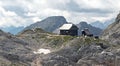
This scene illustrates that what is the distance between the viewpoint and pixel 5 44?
159750 mm

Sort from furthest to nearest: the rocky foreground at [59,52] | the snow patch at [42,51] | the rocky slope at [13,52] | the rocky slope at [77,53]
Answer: the snow patch at [42,51]
the rocky slope at [77,53]
the rocky foreground at [59,52]
the rocky slope at [13,52]

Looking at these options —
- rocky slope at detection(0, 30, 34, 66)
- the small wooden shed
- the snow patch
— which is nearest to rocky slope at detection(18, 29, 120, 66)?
the snow patch

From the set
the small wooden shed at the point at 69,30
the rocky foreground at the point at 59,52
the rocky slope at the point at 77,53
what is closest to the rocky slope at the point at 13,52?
the rocky foreground at the point at 59,52

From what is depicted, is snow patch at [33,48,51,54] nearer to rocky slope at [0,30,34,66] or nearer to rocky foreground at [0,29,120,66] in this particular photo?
rocky foreground at [0,29,120,66]

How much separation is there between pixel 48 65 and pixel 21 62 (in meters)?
11.4

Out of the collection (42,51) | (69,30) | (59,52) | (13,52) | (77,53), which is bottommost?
(77,53)

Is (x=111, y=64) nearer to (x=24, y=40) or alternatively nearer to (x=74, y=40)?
(x=74, y=40)

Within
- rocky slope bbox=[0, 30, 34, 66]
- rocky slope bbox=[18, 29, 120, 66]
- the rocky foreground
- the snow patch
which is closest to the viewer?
rocky slope bbox=[0, 30, 34, 66]

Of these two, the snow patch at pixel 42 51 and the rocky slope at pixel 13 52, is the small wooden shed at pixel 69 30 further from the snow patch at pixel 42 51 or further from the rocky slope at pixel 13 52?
the rocky slope at pixel 13 52

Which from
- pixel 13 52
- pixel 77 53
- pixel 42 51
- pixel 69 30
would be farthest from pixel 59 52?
pixel 69 30

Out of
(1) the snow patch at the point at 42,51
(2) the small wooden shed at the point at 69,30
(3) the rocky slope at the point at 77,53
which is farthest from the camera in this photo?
(2) the small wooden shed at the point at 69,30

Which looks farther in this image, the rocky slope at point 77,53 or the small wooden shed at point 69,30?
the small wooden shed at point 69,30

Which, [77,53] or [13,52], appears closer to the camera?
[77,53]

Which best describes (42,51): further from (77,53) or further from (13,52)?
(77,53)
